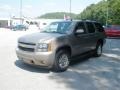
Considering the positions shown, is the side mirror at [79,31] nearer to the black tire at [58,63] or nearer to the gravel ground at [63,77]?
the black tire at [58,63]

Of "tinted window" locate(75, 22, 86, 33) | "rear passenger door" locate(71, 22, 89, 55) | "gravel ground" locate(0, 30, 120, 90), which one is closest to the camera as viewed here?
"gravel ground" locate(0, 30, 120, 90)

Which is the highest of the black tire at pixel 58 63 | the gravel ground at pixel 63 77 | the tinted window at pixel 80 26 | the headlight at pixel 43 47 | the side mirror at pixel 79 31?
the tinted window at pixel 80 26

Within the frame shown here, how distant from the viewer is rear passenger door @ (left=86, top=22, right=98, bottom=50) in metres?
9.57

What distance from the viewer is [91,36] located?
9734 mm

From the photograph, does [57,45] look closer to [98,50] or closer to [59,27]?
[59,27]

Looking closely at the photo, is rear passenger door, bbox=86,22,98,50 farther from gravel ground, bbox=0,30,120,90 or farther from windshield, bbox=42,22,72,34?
windshield, bbox=42,22,72,34

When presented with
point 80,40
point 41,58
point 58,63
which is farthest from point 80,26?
point 41,58

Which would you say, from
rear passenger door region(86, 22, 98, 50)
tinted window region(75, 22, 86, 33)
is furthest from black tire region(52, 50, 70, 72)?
rear passenger door region(86, 22, 98, 50)

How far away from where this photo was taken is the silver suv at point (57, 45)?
7312mm

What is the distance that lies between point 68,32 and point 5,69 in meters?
2.57

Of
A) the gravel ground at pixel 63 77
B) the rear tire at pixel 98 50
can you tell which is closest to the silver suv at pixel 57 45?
the gravel ground at pixel 63 77

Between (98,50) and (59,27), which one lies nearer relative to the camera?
(59,27)

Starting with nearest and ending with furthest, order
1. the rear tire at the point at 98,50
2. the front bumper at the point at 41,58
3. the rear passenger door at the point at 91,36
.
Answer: the front bumper at the point at 41,58 < the rear passenger door at the point at 91,36 < the rear tire at the point at 98,50

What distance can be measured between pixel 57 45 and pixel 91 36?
2.67 meters
